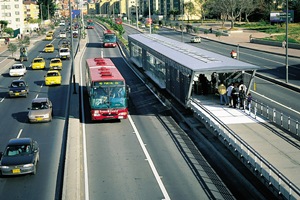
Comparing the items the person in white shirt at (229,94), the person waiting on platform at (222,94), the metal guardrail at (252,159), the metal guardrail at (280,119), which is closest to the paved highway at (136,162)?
the metal guardrail at (252,159)

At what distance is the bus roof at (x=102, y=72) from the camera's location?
2912cm

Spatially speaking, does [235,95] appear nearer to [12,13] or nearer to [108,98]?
[108,98]

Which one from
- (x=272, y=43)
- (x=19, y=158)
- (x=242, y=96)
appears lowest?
(x=19, y=158)

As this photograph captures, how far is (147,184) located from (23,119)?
49.8 feet

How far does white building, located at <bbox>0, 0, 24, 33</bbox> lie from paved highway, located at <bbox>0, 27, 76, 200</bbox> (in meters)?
102

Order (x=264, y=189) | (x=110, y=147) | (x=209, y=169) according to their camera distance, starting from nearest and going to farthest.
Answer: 1. (x=264, y=189)
2. (x=209, y=169)
3. (x=110, y=147)

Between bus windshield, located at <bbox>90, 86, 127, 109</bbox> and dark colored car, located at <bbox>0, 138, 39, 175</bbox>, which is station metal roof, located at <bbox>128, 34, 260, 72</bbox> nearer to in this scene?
bus windshield, located at <bbox>90, 86, 127, 109</bbox>

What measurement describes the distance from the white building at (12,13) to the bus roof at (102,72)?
118727 millimetres

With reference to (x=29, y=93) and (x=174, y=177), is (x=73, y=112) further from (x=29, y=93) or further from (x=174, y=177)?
(x=174, y=177)

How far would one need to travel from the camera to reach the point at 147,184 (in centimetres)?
1811

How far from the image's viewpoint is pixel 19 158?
19.8 metres

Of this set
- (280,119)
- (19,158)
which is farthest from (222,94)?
(19,158)

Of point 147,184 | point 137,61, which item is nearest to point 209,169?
point 147,184

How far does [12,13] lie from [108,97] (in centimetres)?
13040
